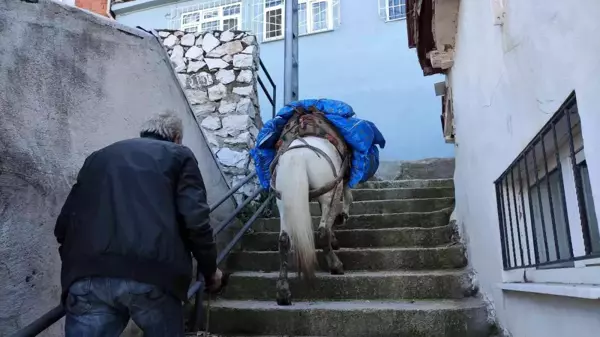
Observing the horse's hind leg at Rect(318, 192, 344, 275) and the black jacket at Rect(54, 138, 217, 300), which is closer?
the black jacket at Rect(54, 138, 217, 300)

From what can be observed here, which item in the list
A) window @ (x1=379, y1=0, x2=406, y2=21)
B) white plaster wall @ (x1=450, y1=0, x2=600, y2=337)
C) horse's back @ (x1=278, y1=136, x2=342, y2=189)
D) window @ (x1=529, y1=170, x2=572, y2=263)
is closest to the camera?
white plaster wall @ (x1=450, y1=0, x2=600, y2=337)

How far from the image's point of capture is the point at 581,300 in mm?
1318

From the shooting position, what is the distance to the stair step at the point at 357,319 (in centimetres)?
262

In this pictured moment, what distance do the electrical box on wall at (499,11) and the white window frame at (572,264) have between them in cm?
58

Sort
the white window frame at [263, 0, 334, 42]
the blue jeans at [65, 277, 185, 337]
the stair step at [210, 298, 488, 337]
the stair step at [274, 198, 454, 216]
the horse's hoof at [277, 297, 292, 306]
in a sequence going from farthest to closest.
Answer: the white window frame at [263, 0, 334, 42], the stair step at [274, 198, 454, 216], the horse's hoof at [277, 297, 292, 306], the stair step at [210, 298, 488, 337], the blue jeans at [65, 277, 185, 337]

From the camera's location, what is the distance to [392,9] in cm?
743

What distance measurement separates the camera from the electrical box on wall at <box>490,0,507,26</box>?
193 centimetres

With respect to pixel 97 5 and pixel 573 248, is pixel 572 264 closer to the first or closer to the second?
pixel 573 248

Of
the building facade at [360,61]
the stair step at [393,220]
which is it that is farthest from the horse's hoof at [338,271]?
the building facade at [360,61]

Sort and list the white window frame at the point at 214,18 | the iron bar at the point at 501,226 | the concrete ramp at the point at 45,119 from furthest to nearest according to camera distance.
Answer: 1. the white window frame at the point at 214,18
2. the iron bar at the point at 501,226
3. the concrete ramp at the point at 45,119

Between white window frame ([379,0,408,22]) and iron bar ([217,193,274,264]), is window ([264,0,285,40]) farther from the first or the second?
iron bar ([217,193,274,264])

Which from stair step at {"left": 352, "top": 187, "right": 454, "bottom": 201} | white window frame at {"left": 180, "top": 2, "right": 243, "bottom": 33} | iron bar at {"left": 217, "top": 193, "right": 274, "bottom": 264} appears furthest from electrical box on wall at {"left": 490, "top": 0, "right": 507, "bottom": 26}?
white window frame at {"left": 180, "top": 2, "right": 243, "bottom": 33}

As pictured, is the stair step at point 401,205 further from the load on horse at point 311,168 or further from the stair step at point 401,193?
the load on horse at point 311,168

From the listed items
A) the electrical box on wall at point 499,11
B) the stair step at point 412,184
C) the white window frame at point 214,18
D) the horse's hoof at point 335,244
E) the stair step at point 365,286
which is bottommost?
the stair step at point 365,286
